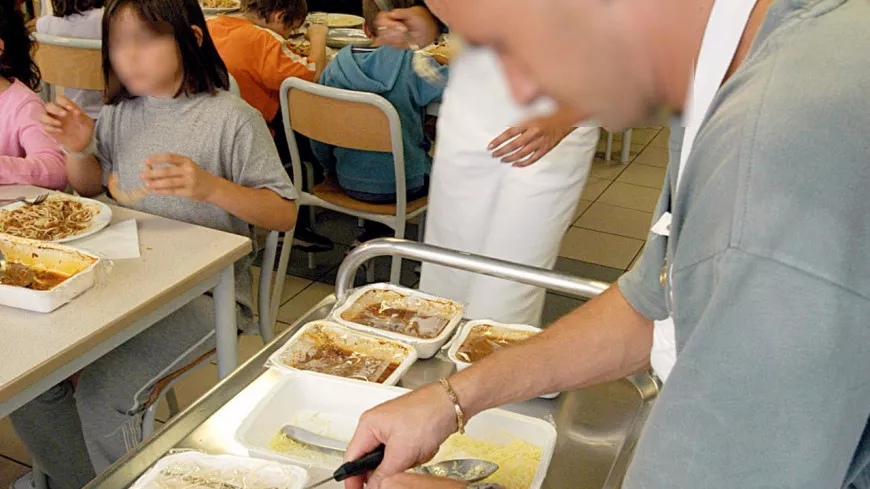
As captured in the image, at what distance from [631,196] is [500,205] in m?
2.27

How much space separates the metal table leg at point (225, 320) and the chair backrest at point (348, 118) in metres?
0.80

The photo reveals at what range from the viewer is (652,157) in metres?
4.47

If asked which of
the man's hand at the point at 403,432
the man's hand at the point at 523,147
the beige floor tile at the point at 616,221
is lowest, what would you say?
the beige floor tile at the point at 616,221

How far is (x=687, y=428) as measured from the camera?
0.47m

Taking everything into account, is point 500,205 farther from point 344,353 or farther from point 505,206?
point 344,353

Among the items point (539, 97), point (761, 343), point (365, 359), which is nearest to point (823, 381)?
point (761, 343)

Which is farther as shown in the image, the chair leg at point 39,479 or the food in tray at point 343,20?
the food in tray at point 343,20

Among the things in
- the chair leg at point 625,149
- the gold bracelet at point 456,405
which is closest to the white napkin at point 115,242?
the gold bracelet at point 456,405

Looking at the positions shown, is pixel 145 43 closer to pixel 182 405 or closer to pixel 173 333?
pixel 173 333

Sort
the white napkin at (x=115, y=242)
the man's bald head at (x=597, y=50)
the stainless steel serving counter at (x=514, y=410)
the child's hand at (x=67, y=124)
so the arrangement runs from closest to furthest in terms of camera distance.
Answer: the man's bald head at (x=597, y=50) → the stainless steel serving counter at (x=514, y=410) → the white napkin at (x=115, y=242) → the child's hand at (x=67, y=124)

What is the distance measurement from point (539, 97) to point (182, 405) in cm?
199

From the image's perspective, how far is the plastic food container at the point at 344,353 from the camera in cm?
104

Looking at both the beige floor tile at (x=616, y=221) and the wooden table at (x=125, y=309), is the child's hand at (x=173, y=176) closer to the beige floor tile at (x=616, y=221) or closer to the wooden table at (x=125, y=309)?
the wooden table at (x=125, y=309)

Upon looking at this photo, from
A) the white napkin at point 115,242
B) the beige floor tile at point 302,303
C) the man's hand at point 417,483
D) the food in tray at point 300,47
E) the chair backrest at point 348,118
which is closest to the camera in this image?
the man's hand at point 417,483
